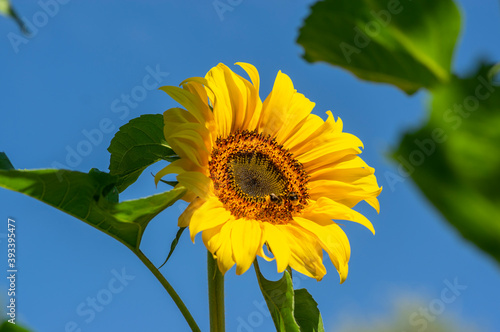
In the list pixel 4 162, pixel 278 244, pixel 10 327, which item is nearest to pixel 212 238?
pixel 278 244

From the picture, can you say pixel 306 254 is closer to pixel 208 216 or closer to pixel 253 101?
pixel 208 216

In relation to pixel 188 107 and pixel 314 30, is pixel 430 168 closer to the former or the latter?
pixel 314 30

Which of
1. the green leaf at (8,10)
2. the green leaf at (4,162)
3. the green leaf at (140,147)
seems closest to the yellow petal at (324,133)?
the green leaf at (140,147)

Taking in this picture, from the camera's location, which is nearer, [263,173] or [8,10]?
[8,10]

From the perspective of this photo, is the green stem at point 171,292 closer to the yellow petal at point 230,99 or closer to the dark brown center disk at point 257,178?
the dark brown center disk at point 257,178

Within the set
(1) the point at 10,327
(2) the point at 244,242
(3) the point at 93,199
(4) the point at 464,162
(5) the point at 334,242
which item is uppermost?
(5) the point at 334,242

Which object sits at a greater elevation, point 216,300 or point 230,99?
point 230,99

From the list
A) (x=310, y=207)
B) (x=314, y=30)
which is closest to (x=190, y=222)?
(x=310, y=207)
